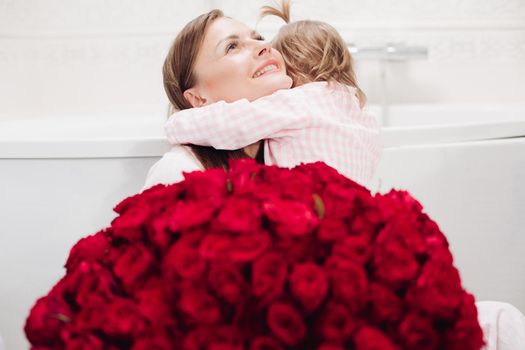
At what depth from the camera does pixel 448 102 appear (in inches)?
84.9

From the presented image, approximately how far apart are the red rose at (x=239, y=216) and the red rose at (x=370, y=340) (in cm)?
12

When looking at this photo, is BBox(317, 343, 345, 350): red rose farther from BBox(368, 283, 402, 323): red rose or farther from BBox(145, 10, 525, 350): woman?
BBox(145, 10, 525, 350): woman

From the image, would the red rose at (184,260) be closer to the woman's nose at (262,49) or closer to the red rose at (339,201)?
the red rose at (339,201)

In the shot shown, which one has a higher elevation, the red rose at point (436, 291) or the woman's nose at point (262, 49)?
the woman's nose at point (262, 49)

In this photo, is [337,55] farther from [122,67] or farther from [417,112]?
[122,67]

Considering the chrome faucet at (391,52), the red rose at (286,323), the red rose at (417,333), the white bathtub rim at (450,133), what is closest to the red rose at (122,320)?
the red rose at (286,323)

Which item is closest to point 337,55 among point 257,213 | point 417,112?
point 257,213

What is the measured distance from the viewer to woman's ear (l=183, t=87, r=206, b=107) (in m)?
1.09

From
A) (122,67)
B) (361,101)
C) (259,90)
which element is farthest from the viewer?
(122,67)

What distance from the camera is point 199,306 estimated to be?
44cm

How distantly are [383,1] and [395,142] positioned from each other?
1093 millimetres

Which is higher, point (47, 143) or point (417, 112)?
point (417, 112)

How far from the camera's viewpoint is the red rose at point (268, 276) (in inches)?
17.3

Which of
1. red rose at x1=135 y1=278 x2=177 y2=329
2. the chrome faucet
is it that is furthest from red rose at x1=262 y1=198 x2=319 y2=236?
the chrome faucet
